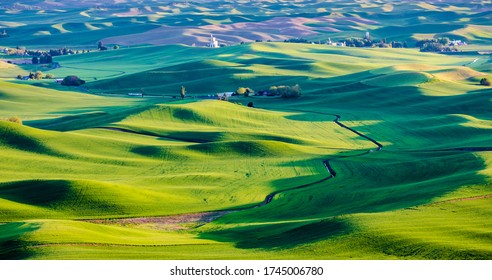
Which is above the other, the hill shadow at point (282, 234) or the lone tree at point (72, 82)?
the hill shadow at point (282, 234)

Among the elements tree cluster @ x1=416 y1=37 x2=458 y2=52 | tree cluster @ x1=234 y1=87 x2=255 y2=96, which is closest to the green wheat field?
tree cluster @ x1=234 y1=87 x2=255 y2=96

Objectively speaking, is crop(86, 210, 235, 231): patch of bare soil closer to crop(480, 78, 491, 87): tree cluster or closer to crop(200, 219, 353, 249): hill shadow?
crop(200, 219, 353, 249): hill shadow

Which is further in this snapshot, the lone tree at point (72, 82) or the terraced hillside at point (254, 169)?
the lone tree at point (72, 82)

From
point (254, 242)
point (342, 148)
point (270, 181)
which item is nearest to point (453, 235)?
point (254, 242)

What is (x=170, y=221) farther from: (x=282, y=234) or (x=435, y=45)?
(x=435, y=45)

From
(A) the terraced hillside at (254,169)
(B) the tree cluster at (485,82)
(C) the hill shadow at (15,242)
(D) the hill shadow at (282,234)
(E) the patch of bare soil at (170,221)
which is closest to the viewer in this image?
(C) the hill shadow at (15,242)

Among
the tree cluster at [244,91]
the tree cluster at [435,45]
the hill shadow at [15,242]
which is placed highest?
the hill shadow at [15,242]

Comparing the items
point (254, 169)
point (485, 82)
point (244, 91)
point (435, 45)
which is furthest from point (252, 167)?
point (435, 45)

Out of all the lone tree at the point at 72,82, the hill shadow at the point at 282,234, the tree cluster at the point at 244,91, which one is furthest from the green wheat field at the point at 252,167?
the tree cluster at the point at 244,91

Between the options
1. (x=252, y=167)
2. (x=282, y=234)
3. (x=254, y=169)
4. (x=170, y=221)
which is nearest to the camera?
(x=282, y=234)

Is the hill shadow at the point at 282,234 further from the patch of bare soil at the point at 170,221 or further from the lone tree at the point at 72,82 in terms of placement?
the lone tree at the point at 72,82
